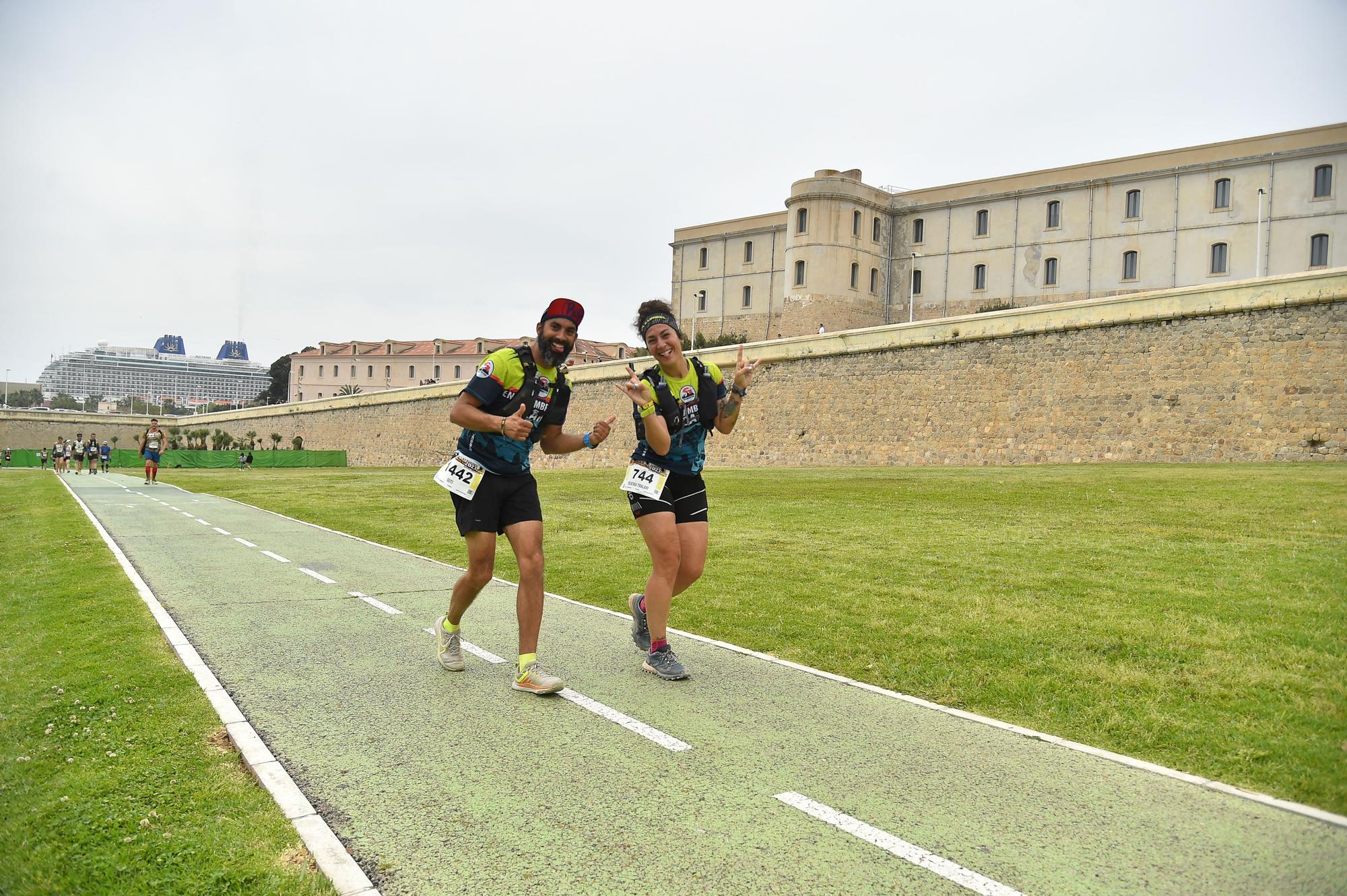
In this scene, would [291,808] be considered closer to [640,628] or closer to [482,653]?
[482,653]

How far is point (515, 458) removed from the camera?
18.9 ft

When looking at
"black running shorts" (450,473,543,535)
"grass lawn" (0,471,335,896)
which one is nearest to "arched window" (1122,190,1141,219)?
"black running shorts" (450,473,543,535)

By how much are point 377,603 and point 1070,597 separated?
21.0 ft

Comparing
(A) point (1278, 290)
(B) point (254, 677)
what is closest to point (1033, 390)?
(A) point (1278, 290)

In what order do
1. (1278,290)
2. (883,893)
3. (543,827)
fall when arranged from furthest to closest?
(1278,290), (543,827), (883,893)

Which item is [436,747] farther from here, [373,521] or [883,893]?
[373,521]

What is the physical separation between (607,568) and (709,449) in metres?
30.3

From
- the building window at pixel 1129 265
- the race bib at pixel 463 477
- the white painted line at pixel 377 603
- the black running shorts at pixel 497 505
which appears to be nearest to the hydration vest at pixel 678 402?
the black running shorts at pixel 497 505

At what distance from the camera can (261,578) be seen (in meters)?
10.2

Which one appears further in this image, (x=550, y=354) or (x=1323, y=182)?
(x=1323, y=182)

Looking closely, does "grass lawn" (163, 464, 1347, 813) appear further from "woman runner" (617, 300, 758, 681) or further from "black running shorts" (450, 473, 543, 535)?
"black running shorts" (450, 473, 543, 535)

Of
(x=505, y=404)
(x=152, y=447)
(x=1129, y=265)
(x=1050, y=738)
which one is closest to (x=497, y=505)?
(x=505, y=404)

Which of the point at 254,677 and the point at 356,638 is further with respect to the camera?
the point at 356,638

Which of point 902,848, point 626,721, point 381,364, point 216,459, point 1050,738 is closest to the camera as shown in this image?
point 902,848
